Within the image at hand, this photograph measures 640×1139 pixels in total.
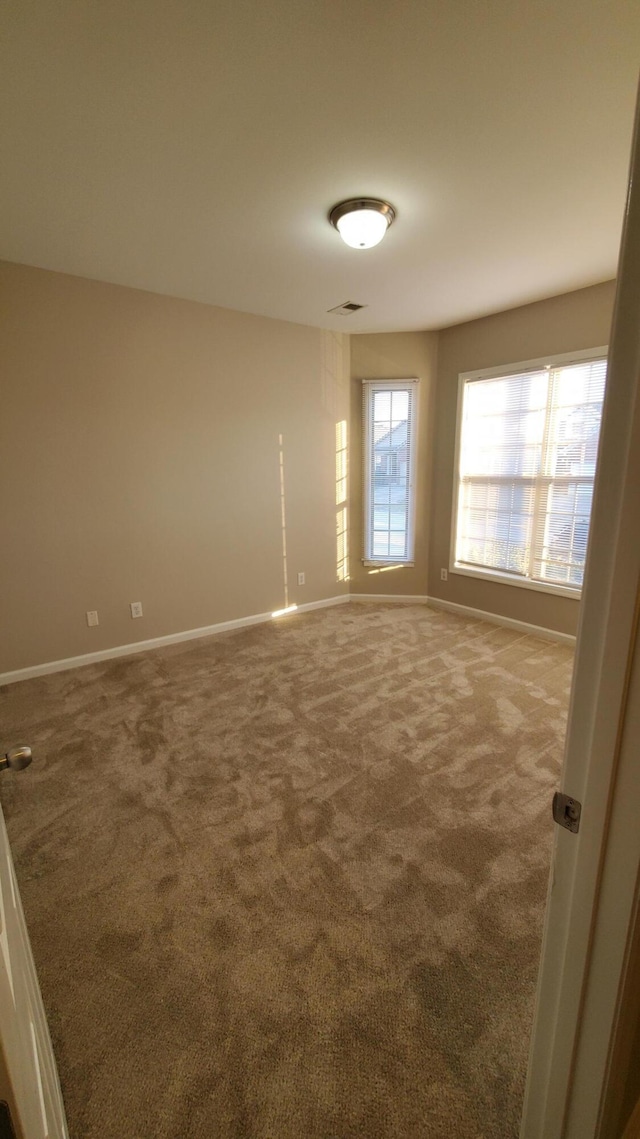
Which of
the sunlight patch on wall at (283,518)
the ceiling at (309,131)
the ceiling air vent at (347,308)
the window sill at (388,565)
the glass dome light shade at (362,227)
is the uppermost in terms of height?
the ceiling at (309,131)

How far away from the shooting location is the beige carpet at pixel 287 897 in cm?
103

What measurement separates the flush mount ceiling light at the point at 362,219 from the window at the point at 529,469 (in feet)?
Answer: 6.09

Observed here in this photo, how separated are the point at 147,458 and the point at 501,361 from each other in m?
2.93

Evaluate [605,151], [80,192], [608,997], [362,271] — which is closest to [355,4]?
[605,151]

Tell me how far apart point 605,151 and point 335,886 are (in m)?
2.93

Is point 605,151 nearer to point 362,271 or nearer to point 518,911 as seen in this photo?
point 362,271

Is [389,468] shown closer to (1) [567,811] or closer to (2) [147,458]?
(2) [147,458]

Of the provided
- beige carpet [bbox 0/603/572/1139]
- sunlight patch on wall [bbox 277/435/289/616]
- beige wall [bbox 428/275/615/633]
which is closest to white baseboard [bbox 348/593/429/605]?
beige wall [bbox 428/275/615/633]

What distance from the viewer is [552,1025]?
72 cm

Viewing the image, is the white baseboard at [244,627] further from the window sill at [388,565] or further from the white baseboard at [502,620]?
the window sill at [388,565]

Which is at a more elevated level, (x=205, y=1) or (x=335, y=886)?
(x=205, y=1)

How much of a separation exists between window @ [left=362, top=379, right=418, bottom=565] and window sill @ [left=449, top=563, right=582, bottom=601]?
0.57 meters

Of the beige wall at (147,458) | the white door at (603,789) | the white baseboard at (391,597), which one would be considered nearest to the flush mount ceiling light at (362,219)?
the beige wall at (147,458)

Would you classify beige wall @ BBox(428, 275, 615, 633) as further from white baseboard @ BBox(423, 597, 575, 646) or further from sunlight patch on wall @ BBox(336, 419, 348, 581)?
sunlight patch on wall @ BBox(336, 419, 348, 581)
